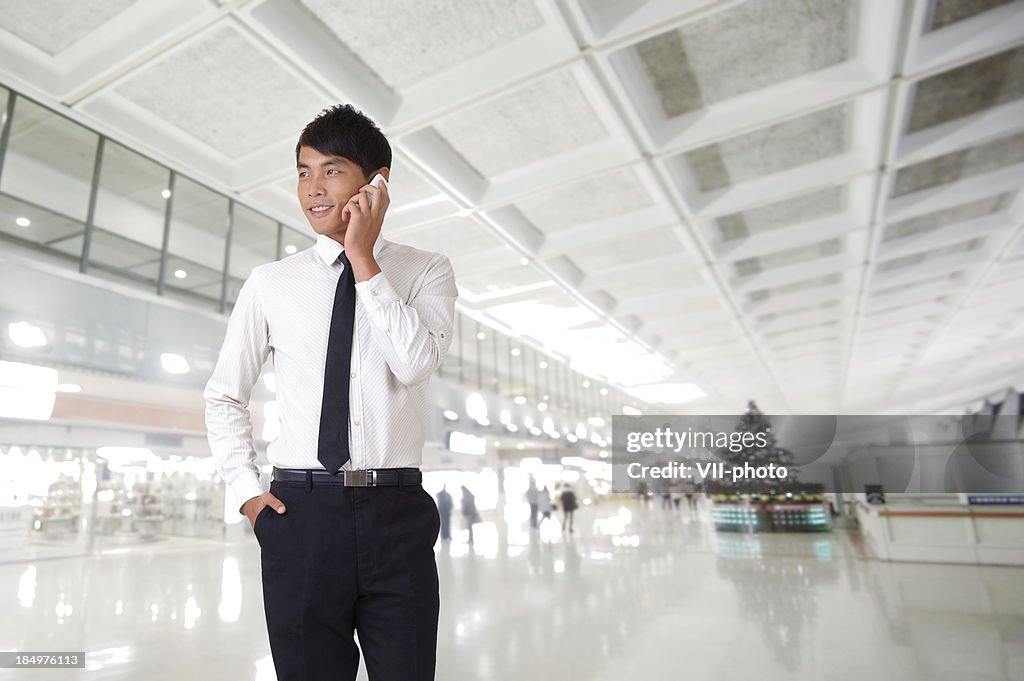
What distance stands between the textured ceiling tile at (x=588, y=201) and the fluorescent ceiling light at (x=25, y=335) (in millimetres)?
5356

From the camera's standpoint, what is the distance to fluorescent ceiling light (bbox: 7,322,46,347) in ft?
16.6

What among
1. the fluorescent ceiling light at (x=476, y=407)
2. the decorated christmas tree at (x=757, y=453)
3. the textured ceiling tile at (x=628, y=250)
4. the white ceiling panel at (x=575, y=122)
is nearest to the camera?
the white ceiling panel at (x=575, y=122)

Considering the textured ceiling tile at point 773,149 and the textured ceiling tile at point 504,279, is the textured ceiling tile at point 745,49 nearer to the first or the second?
the textured ceiling tile at point 773,149

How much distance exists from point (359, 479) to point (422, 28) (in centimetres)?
427

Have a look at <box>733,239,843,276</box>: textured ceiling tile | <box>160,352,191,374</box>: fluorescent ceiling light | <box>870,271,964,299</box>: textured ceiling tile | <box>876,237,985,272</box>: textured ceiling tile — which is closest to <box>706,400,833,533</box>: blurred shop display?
<box>870,271,964,299</box>: textured ceiling tile

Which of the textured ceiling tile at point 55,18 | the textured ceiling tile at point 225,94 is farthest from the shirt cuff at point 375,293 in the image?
the textured ceiling tile at point 55,18

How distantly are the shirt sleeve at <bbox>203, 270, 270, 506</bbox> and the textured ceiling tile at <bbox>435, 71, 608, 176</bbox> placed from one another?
4.16 metres

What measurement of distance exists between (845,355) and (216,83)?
757 inches

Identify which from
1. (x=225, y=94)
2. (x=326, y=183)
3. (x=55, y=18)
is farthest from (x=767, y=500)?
(x=55, y=18)

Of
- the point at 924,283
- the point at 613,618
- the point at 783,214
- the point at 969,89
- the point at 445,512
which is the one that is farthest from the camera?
the point at 445,512

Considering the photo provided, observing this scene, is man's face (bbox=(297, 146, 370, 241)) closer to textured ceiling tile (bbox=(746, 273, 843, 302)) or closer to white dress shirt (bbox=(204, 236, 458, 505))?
white dress shirt (bbox=(204, 236, 458, 505))

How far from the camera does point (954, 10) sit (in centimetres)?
472

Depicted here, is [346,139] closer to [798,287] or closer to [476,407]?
[476,407]

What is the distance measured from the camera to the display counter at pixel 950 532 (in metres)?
8.41
